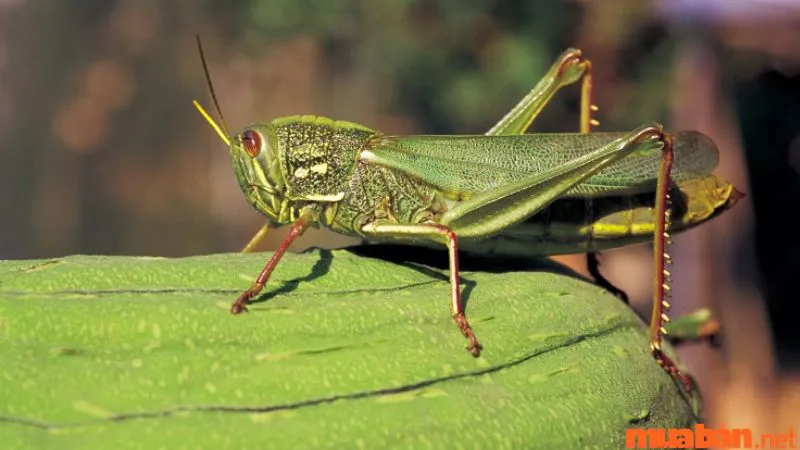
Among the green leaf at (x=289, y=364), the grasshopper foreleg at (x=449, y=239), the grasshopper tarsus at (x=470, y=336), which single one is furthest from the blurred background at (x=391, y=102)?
the grasshopper tarsus at (x=470, y=336)

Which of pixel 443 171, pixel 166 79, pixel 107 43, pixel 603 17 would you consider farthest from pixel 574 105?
pixel 107 43

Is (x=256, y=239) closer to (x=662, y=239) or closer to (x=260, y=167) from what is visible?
(x=260, y=167)

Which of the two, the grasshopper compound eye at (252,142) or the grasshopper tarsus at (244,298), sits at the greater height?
the grasshopper compound eye at (252,142)

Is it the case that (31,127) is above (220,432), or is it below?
below

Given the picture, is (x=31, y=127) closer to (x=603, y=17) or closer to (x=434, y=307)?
(x=603, y=17)

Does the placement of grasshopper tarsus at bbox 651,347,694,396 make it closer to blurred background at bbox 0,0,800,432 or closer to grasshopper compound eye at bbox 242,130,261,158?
blurred background at bbox 0,0,800,432

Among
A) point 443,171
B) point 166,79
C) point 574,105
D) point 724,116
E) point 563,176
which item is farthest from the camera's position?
point 166,79

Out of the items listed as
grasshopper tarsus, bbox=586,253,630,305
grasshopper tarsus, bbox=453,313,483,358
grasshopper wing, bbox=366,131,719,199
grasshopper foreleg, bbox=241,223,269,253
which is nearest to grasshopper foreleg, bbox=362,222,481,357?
grasshopper tarsus, bbox=453,313,483,358

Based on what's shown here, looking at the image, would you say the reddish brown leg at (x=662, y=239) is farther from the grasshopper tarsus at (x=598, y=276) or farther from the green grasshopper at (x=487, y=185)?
the grasshopper tarsus at (x=598, y=276)
